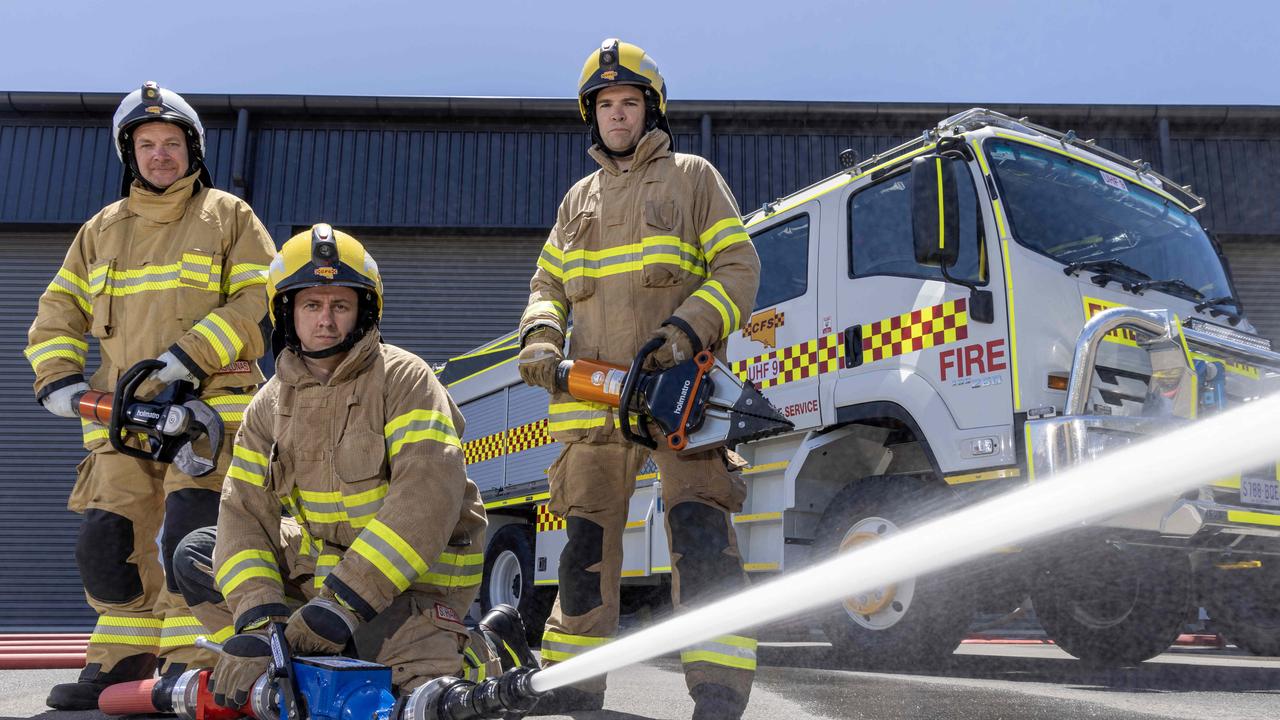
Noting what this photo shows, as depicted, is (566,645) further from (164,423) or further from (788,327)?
(788,327)

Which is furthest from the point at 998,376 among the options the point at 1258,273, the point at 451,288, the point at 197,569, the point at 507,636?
the point at 1258,273

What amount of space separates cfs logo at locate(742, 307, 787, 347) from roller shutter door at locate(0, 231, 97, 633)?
9.63 m

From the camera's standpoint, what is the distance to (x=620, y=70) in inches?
121

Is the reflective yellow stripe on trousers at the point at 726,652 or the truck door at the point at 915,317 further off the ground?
the truck door at the point at 915,317

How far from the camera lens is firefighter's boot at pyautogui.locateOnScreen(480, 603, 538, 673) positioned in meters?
2.97

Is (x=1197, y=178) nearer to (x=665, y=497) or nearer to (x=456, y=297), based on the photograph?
(x=456, y=297)

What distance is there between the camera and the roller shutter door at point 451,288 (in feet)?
41.8

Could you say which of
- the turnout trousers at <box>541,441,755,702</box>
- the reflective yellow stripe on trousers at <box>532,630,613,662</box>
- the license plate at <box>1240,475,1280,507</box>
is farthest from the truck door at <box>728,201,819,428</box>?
the reflective yellow stripe on trousers at <box>532,630,613,662</box>

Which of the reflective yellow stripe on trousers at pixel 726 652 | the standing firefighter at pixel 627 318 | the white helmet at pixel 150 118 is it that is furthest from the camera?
the white helmet at pixel 150 118

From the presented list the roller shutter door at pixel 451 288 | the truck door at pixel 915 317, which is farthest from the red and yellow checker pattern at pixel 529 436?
the roller shutter door at pixel 451 288

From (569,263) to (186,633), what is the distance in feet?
5.37

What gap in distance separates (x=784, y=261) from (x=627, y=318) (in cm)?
267

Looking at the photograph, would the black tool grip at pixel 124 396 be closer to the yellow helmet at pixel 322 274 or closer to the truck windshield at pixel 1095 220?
the yellow helmet at pixel 322 274

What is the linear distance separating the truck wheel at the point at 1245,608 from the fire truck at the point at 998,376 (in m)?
0.01
